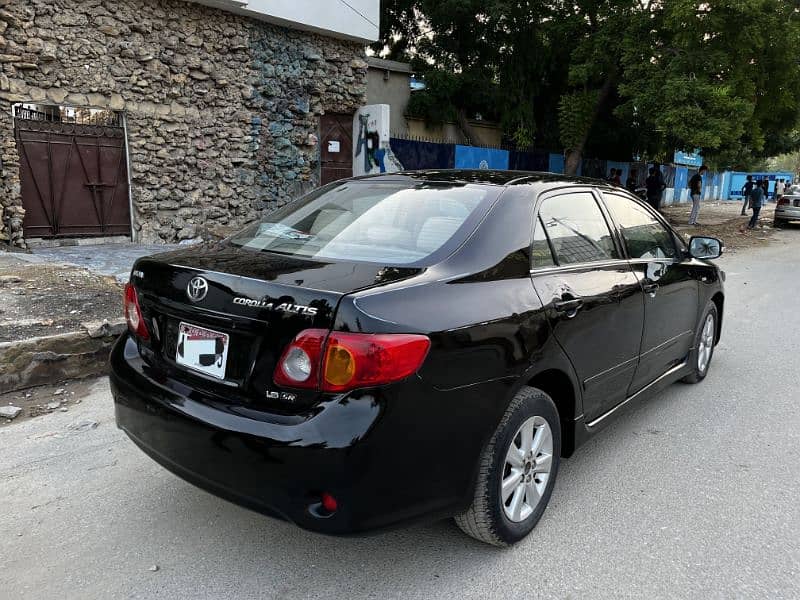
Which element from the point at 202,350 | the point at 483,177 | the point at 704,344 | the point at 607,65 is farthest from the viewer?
the point at 607,65

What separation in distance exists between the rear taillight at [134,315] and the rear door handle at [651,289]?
9.10 ft

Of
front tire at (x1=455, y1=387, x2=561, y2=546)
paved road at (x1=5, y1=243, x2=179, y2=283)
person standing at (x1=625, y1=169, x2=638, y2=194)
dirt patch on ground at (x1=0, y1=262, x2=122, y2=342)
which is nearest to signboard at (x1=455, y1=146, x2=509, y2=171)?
person standing at (x1=625, y1=169, x2=638, y2=194)

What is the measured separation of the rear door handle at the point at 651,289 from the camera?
12.3 ft

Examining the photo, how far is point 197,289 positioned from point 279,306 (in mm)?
448

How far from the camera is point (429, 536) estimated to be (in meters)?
2.89

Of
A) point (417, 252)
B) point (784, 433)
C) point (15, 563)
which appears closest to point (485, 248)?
point (417, 252)

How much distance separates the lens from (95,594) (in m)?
2.46

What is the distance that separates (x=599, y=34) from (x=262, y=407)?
1748 cm

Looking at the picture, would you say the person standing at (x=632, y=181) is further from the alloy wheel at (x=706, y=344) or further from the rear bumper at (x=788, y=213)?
the alloy wheel at (x=706, y=344)

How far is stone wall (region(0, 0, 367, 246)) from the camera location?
9.78 meters

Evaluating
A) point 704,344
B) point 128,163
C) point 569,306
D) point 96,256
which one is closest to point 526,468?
point 569,306

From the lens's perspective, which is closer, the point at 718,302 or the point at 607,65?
the point at 718,302

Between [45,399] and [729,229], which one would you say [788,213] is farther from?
[45,399]

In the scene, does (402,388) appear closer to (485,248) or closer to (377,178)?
(485,248)
